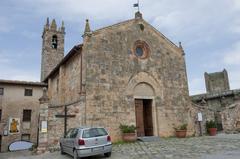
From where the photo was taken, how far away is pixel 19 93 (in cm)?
2144

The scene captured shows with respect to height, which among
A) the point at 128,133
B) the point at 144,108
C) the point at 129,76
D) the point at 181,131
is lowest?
the point at 181,131

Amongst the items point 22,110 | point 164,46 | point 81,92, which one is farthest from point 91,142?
point 22,110

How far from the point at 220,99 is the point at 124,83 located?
16905mm

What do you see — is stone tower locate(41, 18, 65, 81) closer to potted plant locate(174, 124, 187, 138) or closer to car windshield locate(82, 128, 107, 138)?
potted plant locate(174, 124, 187, 138)

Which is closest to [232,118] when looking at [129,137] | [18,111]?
[129,137]

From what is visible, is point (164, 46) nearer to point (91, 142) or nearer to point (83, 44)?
point (83, 44)

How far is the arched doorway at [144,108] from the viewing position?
52.5 feet

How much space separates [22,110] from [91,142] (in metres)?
14.9

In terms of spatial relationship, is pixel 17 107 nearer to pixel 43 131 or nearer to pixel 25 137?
pixel 25 137

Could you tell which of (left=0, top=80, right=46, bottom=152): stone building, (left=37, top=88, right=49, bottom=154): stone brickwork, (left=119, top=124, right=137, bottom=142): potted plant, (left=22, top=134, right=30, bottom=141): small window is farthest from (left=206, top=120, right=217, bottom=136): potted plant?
(left=22, top=134, right=30, bottom=141): small window

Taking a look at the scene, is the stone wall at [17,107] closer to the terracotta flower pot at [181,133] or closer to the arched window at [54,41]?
the arched window at [54,41]

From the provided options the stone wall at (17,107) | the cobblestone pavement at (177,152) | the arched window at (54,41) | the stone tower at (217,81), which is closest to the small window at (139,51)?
the cobblestone pavement at (177,152)

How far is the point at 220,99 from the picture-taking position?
88.6ft

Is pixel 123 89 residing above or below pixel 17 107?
above
